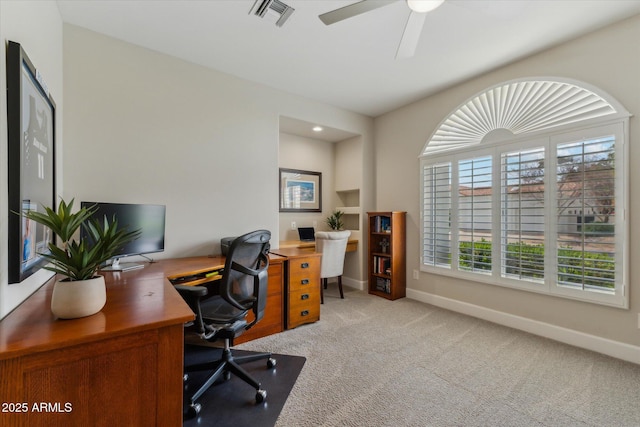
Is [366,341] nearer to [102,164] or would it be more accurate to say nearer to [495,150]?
[495,150]

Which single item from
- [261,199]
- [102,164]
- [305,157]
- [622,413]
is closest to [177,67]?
[102,164]

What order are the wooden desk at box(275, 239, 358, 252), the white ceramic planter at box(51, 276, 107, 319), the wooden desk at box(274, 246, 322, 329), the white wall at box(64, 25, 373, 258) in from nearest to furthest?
1. the white ceramic planter at box(51, 276, 107, 319)
2. the white wall at box(64, 25, 373, 258)
3. the wooden desk at box(274, 246, 322, 329)
4. the wooden desk at box(275, 239, 358, 252)

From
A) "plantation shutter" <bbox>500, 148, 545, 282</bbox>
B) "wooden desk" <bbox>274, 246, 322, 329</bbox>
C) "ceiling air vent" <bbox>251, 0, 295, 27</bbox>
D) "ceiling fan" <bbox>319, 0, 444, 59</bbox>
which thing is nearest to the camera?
"ceiling fan" <bbox>319, 0, 444, 59</bbox>

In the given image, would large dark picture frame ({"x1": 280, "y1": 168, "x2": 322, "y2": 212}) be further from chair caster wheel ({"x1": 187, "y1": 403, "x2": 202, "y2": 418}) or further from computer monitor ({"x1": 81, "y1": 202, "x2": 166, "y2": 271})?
chair caster wheel ({"x1": 187, "y1": 403, "x2": 202, "y2": 418})

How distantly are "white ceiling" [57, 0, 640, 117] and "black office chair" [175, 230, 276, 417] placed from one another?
1.78 meters

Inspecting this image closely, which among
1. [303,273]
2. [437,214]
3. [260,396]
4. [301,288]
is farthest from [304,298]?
[437,214]

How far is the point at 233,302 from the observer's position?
70.1 inches

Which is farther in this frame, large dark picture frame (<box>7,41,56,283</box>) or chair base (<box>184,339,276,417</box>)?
chair base (<box>184,339,276,417</box>)

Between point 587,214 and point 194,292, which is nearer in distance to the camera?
point 194,292

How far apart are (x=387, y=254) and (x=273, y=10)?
10.3ft

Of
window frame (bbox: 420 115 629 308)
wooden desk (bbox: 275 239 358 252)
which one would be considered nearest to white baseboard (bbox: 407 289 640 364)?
window frame (bbox: 420 115 629 308)

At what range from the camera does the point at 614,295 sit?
224 cm

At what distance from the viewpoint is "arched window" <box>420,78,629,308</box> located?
7.45 ft

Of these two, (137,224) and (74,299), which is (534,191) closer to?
(74,299)
